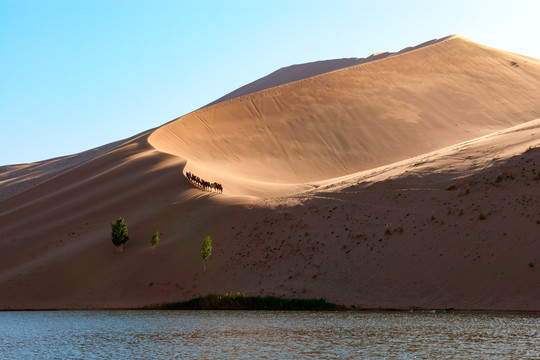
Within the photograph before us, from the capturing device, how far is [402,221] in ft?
121

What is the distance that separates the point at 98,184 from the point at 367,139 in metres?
24.6

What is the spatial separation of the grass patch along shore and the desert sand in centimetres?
64

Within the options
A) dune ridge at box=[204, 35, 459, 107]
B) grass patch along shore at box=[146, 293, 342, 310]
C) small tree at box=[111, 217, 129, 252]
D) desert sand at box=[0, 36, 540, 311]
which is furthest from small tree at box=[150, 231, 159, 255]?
dune ridge at box=[204, 35, 459, 107]

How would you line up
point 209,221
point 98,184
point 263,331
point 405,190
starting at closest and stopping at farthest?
point 263,331
point 405,190
point 209,221
point 98,184

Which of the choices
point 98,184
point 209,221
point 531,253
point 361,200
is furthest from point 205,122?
point 531,253

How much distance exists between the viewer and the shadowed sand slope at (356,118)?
59.9 metres

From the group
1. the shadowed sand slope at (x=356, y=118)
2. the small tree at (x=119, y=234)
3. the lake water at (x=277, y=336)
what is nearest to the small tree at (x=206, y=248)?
the small tree at (x=119, y=234)

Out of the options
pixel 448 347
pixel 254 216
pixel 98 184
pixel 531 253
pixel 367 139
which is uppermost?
pixel 367 139

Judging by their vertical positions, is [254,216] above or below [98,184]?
below

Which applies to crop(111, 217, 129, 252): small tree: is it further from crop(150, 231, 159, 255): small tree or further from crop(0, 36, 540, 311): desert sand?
crop(150, 231, 159, 255): small tree

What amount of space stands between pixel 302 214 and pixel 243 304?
8.44 meters

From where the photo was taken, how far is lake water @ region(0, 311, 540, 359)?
19.1m

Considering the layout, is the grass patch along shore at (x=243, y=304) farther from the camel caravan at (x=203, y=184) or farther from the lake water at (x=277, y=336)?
the camel caravan at (x=203, y=184)

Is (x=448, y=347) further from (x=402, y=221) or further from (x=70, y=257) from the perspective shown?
(x=70, y=257)
